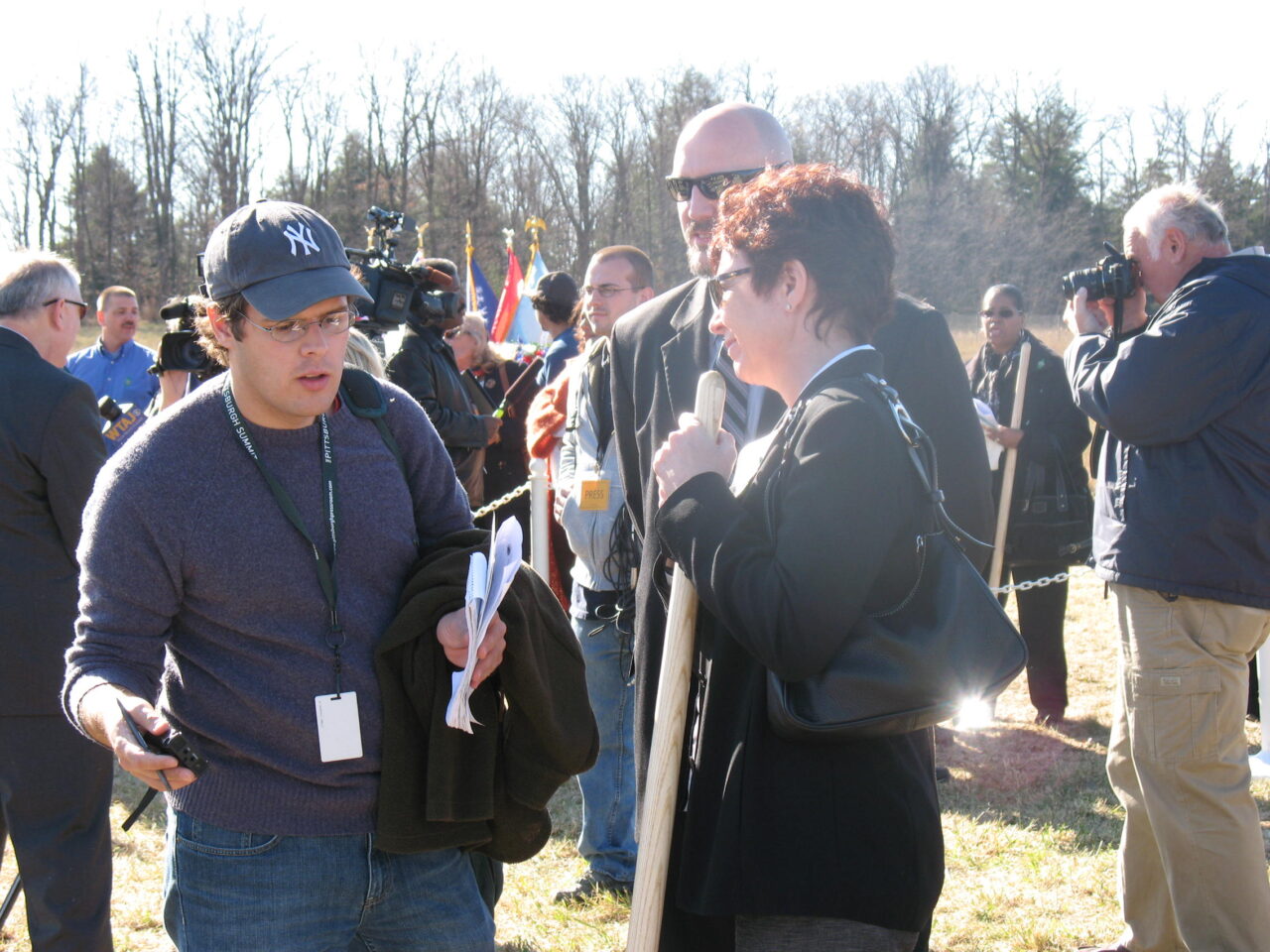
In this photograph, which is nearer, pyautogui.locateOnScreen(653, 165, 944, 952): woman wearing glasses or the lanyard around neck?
pyautogui.locateOnScreen(653, 165, 944, 952): woman wearing glasses

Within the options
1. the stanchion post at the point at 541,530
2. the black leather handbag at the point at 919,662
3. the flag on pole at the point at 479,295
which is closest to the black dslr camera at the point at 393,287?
the stanchion post at the point at 541,530

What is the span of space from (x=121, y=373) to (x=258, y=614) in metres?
7.29

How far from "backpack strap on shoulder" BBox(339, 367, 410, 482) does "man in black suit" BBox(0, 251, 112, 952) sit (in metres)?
1.61

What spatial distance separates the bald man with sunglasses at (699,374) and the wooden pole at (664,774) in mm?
320

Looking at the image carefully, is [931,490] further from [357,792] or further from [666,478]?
[357,792]

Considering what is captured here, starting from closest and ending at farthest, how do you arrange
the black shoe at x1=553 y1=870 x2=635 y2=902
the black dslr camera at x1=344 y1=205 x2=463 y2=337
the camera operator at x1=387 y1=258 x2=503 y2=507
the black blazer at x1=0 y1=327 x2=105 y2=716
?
the black blazer at x1=0 y1=327 x2=105 y2=716 → the black shoe at x1=553 y1=870 x2=635 y2=902 → the black dslr camera at x1=344 y1=205 x2=463 y2=337 → the camera operator at x1=387 y1=258 x2=503 y2=507

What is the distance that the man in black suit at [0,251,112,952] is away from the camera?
3.46 meters

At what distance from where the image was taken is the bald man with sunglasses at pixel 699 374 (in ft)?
8.48

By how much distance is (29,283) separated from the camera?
3.79 m

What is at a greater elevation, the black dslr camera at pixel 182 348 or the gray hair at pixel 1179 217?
the gray hair at pixel 1179 217

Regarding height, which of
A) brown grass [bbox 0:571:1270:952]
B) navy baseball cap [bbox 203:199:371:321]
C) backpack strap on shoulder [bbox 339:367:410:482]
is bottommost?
brown grass [bbox 0:571:1270:952]

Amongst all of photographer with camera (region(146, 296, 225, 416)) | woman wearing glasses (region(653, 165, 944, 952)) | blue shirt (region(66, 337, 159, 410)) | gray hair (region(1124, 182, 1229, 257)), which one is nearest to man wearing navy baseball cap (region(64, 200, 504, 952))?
woman wearing glasses (region(653, 165, 944, 952))

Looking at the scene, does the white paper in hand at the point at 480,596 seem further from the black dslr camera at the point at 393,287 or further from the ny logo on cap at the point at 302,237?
the black dslr camera at the point at 393,287

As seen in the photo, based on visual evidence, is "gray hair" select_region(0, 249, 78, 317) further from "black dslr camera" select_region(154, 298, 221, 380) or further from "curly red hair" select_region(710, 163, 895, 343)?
"curly red hair" select_region(710, 163, 895, 343)
